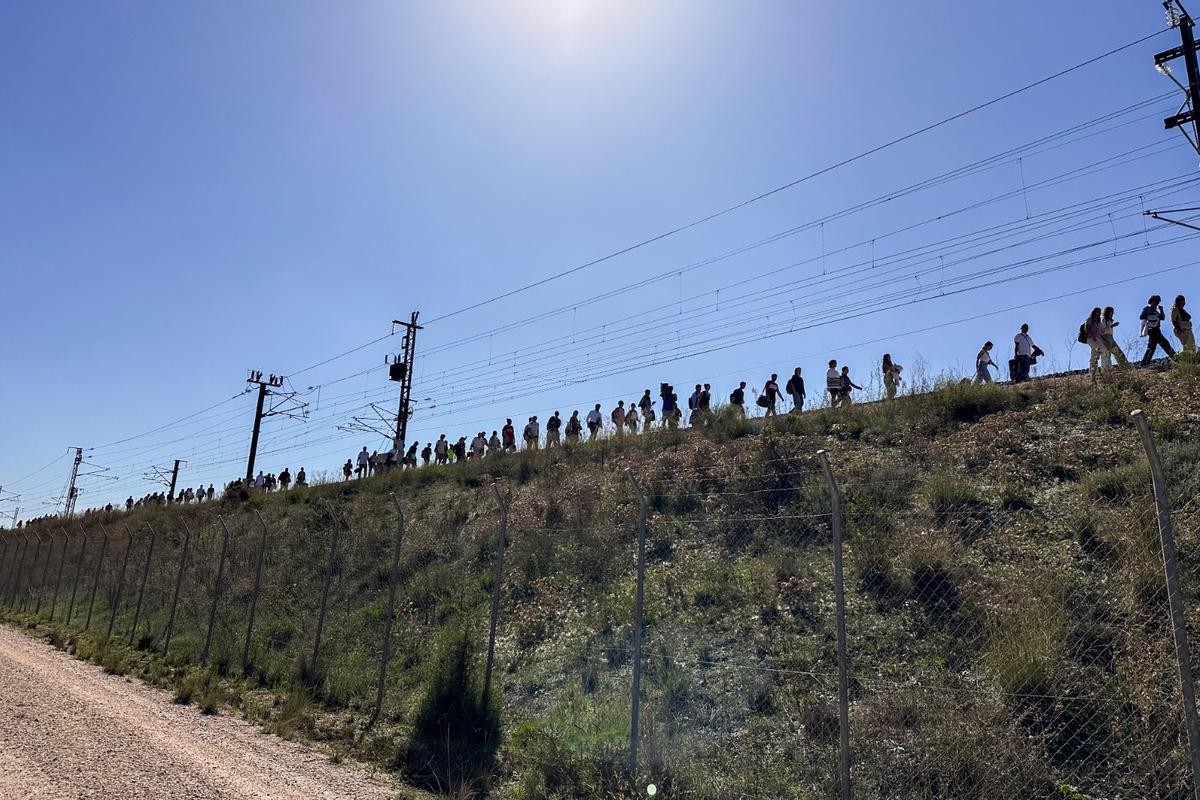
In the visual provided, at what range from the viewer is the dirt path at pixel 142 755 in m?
6.83

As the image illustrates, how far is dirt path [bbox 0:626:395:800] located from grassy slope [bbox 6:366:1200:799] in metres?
0.70

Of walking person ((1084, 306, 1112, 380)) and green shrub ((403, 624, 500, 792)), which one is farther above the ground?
walking person ((1084, 306, 1112, 380))

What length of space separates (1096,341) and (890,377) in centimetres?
418

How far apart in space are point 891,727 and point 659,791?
1985 millimetres

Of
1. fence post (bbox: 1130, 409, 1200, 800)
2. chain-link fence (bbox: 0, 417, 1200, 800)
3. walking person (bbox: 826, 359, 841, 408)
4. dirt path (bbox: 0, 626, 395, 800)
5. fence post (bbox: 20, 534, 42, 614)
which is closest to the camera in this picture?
fence post (bbox: 1130, 409, 1200, 800)

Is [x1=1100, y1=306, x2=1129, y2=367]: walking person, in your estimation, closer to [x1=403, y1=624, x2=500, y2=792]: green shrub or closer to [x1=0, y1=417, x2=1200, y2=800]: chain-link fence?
[x1=0, y1=417, x2=1200, y2=800]: chain-link fence

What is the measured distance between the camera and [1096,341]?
14539 mm

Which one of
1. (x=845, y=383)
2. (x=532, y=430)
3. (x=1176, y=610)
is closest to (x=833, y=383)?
(x=845, y=383)

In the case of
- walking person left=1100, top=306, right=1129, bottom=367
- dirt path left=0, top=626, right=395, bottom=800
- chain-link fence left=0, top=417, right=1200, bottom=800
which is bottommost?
dirt path left=0, top=626, right=395, bottom=800

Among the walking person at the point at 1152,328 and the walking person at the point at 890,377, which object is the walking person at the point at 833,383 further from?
the walking person at the point at 1152,328

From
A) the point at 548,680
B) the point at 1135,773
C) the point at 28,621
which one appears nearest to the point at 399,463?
the point at 28,621

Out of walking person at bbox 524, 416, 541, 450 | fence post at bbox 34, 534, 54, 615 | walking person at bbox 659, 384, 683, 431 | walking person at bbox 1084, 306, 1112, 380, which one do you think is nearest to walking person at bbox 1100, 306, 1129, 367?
walking person at bbox 1084, 306, 1112, 380

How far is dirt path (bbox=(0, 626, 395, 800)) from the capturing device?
269 inches

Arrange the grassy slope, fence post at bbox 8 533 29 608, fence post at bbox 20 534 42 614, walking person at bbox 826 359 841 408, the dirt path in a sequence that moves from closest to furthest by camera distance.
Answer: the grassy slope → the dirt path → walking person at bbox 826 359 841 408 → fence post at bbox 20 534 42 614 → fence post at bbox 8 533 29 608
